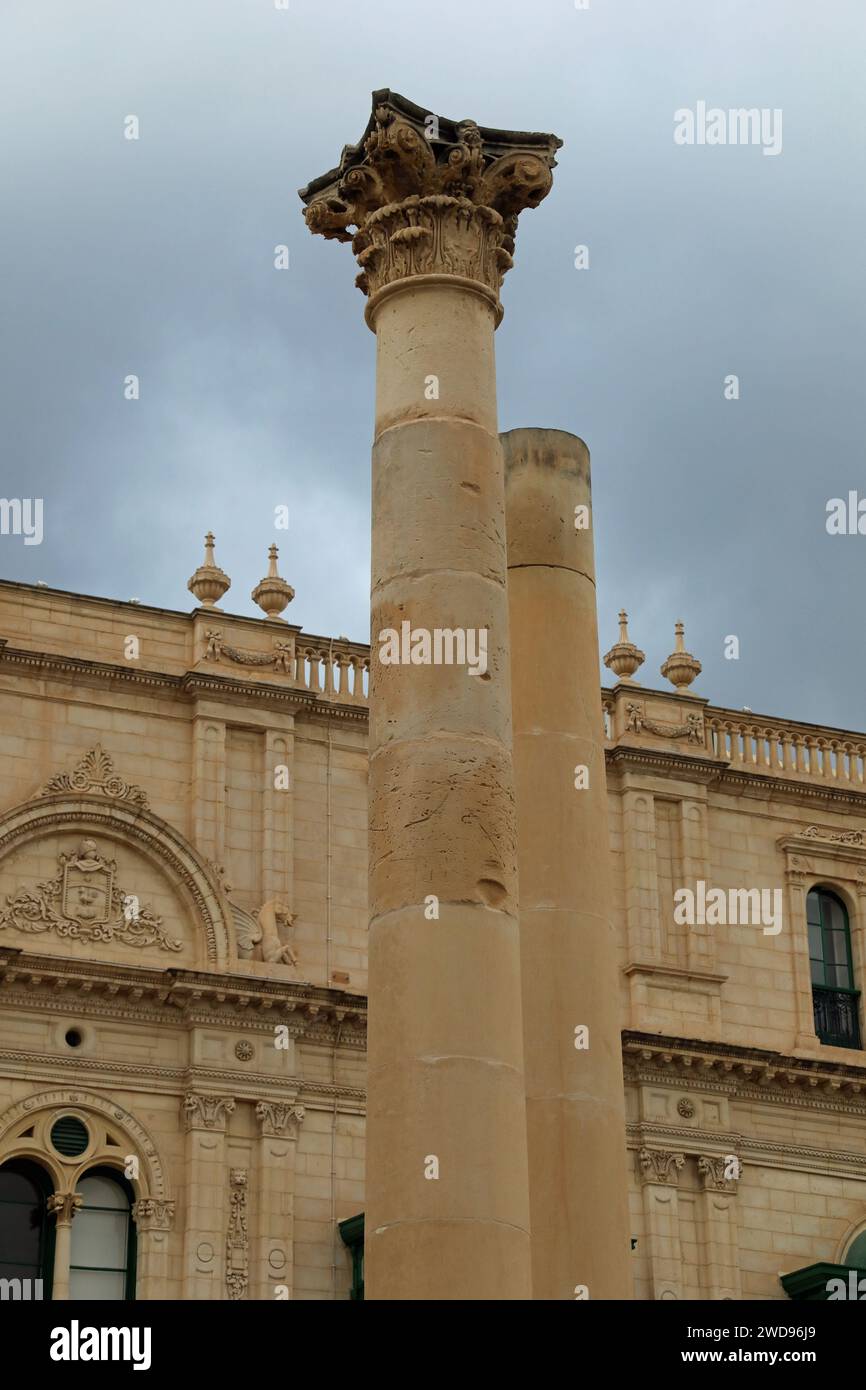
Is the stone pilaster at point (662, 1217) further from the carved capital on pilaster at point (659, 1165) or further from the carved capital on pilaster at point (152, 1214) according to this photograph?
the carved capital on pilaster at point (152, 1214)

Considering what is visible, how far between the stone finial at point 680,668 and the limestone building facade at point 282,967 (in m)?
0.05

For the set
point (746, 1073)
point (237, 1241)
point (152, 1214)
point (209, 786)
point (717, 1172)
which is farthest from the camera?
point (746, 1073)

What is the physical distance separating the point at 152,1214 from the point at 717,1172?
8444mm

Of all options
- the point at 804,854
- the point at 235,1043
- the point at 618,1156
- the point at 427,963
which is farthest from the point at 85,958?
the point at 427,963

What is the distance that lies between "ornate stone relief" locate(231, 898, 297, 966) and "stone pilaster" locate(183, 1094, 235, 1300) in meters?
2.05

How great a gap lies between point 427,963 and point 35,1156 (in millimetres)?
16332

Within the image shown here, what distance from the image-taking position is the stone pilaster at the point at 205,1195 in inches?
1198

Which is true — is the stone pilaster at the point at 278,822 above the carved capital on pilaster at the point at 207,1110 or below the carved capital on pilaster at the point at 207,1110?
above

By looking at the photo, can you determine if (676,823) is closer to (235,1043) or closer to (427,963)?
(235,1043)

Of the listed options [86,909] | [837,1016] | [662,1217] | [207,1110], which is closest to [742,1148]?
[662,1217]

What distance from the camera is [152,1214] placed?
101 ft

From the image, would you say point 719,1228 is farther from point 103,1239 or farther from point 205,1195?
point 103,1239

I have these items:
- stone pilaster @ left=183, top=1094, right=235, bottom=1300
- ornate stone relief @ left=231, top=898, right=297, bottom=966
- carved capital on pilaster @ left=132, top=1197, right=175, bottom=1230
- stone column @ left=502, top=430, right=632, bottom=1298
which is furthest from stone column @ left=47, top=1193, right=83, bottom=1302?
stone column @ left=502, top=430, right=632, bottom=1298

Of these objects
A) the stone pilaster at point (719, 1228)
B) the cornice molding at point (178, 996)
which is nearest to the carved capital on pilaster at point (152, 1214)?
the cornice molding at point (178, 996)
